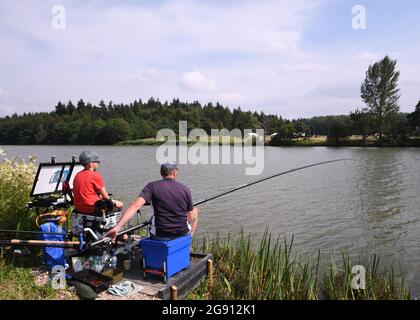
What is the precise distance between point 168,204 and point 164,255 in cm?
67

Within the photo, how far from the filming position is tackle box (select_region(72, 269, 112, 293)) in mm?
4922

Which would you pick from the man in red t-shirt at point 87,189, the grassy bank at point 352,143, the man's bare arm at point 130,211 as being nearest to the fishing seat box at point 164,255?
the man's bare arm at point 130,211

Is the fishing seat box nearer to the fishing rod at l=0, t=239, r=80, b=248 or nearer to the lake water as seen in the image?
the fishing rod at l=0, t=239, r=80, b=248

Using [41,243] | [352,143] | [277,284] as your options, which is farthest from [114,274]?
[352,143]

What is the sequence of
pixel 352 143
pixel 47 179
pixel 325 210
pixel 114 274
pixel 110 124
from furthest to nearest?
1. pixel 110 124
2. pixel 352 143
3. pixel 325 210
4. pixel 47 179
5. pixel 114 274

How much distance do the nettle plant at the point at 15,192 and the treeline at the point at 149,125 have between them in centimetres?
6438

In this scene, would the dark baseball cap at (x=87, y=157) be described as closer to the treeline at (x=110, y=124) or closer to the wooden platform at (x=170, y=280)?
the wooden platform at (x=170, y=280)

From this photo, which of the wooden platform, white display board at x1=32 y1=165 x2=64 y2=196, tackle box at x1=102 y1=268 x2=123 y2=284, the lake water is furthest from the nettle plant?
the lake water

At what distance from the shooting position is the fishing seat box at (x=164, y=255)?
507 cm

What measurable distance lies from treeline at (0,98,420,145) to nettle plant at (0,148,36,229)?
64.4m

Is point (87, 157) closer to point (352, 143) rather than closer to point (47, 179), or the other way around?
point (47, 179)

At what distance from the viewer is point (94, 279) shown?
17.0ft
